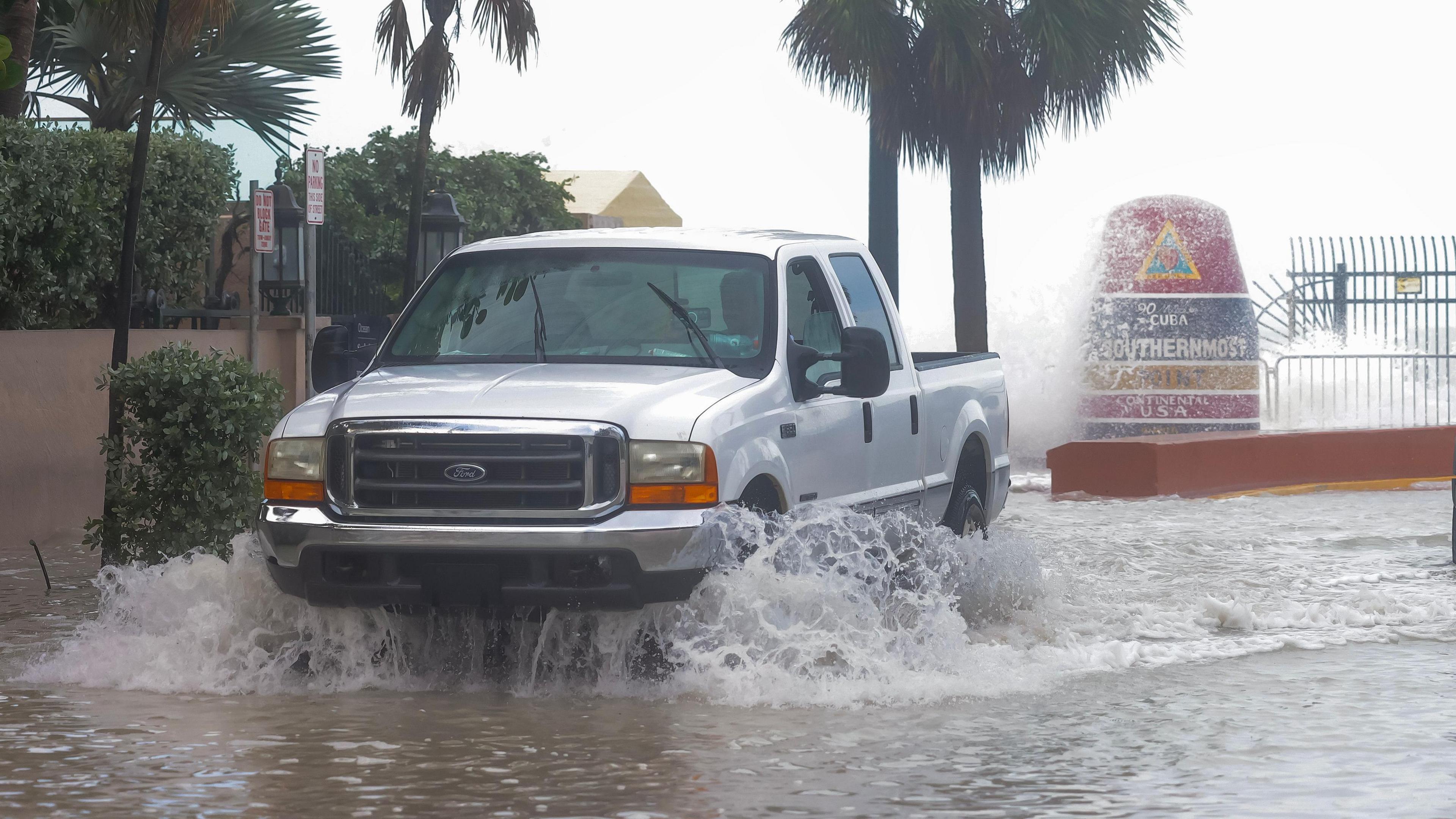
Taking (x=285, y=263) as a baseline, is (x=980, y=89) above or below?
above

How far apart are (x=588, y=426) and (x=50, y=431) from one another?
8820mm

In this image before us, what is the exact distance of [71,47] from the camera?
75.8ft

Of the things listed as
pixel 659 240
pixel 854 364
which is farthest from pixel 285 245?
pixel 854 364

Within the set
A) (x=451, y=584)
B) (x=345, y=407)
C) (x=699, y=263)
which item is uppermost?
(x=699, y=263)

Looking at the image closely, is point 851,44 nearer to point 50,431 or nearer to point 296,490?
point 50,431

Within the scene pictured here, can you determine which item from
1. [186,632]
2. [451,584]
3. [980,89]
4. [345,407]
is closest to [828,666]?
[451,584]

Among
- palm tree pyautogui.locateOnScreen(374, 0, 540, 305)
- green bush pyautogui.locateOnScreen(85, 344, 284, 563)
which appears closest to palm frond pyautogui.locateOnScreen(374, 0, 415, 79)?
palm tree pyautogui.locateOnScreen(374, 0, 540, 305)

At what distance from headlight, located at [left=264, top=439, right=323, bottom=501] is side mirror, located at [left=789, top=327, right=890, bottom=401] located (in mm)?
1977

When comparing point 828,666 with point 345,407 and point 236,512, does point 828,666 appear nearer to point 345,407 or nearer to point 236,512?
point 345,407

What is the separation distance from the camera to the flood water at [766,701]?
599cm

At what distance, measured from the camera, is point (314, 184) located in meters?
15.7

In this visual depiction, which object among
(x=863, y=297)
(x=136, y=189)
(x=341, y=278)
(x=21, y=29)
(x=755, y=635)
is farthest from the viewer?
(x=341, y=278)

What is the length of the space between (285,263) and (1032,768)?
43.9ft

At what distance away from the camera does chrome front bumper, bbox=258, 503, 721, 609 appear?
720cm
